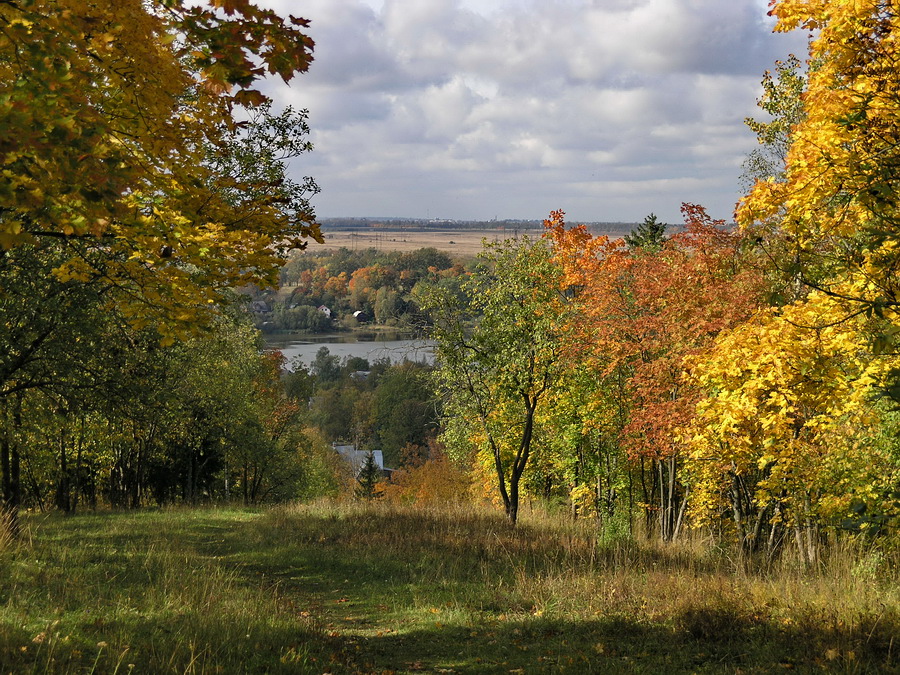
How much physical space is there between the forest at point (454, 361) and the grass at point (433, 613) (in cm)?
5

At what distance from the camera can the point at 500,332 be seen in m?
16.8

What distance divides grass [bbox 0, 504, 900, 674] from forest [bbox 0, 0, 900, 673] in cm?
5

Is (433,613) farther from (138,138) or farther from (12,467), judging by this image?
(12,467)

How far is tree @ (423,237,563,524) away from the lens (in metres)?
16.6

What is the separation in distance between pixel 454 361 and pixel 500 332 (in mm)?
1503

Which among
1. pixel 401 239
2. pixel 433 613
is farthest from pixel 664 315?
pixel 401 239

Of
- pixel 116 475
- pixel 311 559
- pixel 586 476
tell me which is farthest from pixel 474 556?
pixel 116 475

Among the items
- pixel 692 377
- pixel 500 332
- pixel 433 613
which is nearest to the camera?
pixel 433 613

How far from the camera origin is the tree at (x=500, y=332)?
16.6m

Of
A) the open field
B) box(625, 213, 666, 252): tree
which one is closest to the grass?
box(625, 213, 666, 252): tree

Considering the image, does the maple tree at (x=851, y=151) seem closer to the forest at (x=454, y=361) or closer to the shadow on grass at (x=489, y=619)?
the forest at (x=454, y=361)

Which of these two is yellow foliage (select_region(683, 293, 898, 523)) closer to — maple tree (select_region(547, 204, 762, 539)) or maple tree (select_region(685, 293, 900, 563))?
maple tree (select_region(685, 293, 900, 563))

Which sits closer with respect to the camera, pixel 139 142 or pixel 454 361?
pixel 139 142

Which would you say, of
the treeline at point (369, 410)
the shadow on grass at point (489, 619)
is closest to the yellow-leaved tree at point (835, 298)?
the shadow on grass at point (489, 619)
